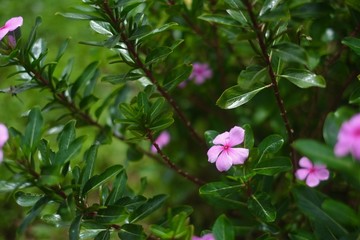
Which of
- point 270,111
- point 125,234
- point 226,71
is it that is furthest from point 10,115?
point 125,234

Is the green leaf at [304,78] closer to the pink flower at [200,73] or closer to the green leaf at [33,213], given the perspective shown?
the green leaf at [33,213]

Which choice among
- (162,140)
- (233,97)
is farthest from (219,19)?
(162,140)

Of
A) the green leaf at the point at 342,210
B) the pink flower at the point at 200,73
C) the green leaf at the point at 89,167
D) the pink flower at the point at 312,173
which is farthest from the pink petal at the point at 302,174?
the pink flower at the point at 200,73

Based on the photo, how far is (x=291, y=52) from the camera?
1.10 meters

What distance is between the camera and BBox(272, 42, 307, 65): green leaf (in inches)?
42.1

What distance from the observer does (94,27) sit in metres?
1.37

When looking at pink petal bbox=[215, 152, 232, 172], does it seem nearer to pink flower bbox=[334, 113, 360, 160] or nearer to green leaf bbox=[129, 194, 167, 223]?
green leaf bbox=[129, 194, 167, 223]

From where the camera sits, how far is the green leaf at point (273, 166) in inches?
48.1

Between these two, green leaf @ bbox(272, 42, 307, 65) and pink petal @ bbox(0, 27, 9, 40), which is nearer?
green leaf @ bbox(272, 42, 307, 65)

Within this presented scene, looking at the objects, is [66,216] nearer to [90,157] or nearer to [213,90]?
[90,157]

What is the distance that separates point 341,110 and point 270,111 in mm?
1161

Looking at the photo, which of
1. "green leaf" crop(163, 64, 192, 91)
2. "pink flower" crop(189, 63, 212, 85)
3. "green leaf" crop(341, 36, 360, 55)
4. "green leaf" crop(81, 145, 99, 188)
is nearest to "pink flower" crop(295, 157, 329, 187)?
"green leaf" crop(341, 36, 360, 55)

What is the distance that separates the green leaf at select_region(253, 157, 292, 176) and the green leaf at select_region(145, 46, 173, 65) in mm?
385

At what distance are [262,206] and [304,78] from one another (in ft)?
1.14
